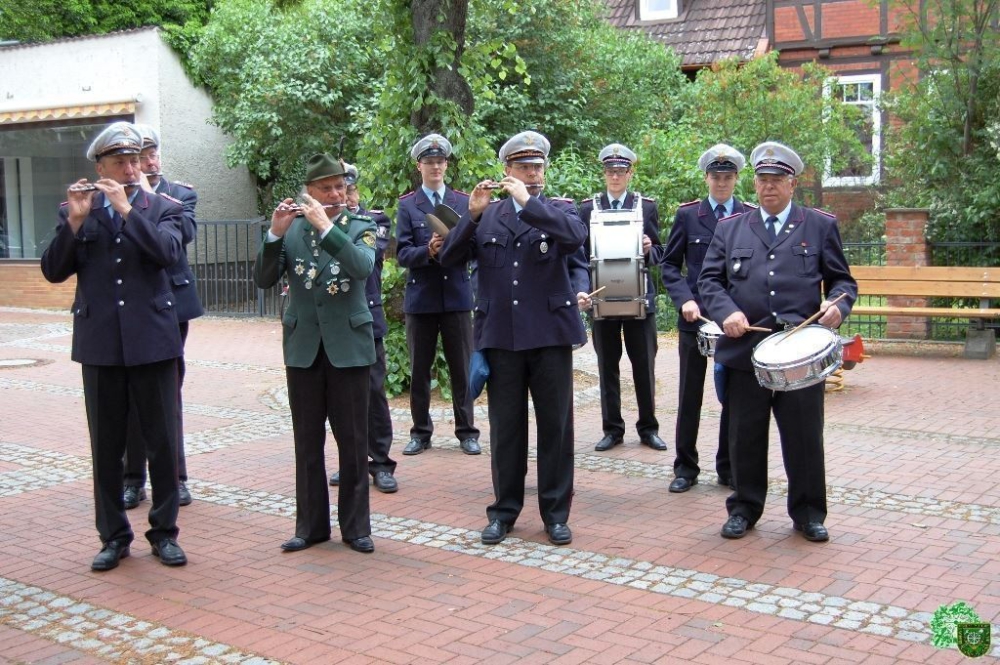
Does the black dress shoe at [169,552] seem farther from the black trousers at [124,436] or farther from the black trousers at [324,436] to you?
the black trousers at [324,436]

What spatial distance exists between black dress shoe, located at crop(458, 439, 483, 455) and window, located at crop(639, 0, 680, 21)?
63.7 ft

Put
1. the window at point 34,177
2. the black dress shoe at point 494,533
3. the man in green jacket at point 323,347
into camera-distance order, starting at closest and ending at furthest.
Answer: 1. the man in green jacket at point 323,347
2. the black dress shoe at point 494,533
3. the window at point 34,177

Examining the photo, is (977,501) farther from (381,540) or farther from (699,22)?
(699,22)

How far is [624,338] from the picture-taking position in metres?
8.66

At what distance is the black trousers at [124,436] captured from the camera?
5.98 metres

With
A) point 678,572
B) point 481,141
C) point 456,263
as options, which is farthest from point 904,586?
point 481,141

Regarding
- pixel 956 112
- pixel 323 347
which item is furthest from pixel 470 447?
pixel 956 112

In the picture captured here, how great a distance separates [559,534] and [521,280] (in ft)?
4.55

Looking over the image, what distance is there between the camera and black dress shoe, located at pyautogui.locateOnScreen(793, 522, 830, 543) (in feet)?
20.4

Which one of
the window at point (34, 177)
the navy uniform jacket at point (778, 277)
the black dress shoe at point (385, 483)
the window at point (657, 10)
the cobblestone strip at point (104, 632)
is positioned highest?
the window at point (657, 10)

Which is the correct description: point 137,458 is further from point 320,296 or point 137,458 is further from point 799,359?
point 799,359

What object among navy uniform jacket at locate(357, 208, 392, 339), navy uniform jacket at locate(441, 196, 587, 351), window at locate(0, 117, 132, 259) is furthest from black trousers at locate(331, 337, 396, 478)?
window at locate(0, 117, 132, 259)

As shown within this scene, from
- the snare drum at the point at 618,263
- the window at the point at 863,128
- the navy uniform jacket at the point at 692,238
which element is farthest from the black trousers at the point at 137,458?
the window at the point at 863,128

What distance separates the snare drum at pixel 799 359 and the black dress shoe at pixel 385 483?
8.64 feet
